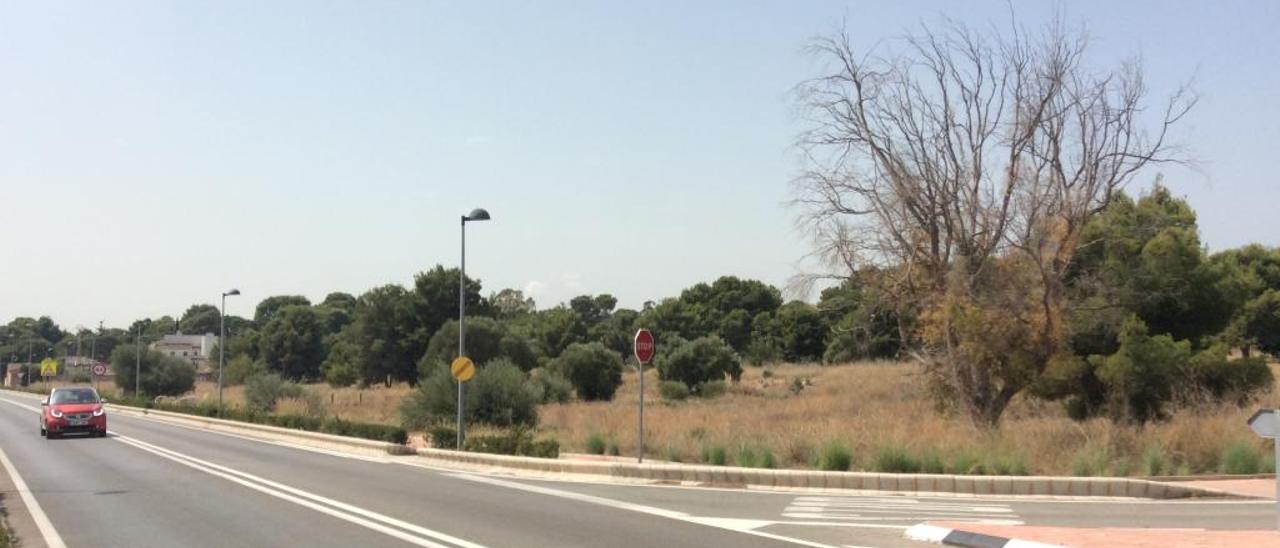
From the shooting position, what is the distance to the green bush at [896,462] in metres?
19.1

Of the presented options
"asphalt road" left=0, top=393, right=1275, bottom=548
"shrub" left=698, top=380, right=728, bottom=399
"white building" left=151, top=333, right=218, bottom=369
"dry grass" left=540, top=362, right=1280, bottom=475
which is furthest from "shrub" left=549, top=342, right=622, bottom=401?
"white building" left=151, top=333, right=218, bottom=369

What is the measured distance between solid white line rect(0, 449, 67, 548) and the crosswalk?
8.94 m

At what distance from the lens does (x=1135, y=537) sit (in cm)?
1109

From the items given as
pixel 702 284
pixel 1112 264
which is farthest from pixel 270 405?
pixel 702 284

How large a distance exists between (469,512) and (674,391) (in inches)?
1636

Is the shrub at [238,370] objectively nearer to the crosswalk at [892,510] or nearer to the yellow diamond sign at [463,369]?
the yellow diamond sign at [463,369]

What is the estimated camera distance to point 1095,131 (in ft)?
98.6

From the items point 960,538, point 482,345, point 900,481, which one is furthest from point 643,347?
point 482,345

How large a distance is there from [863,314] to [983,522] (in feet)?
66.8

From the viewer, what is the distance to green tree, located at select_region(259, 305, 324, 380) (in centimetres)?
12431

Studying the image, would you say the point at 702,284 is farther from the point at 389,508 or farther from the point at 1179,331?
the point at 389,508

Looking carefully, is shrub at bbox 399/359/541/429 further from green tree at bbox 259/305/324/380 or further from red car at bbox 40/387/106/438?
green tree at bbox 259/305/324/380

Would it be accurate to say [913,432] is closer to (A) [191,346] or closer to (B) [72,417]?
(B) [72,417]

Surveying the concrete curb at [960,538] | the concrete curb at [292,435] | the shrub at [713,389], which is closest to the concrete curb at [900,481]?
the concrete curb at [960,538]
